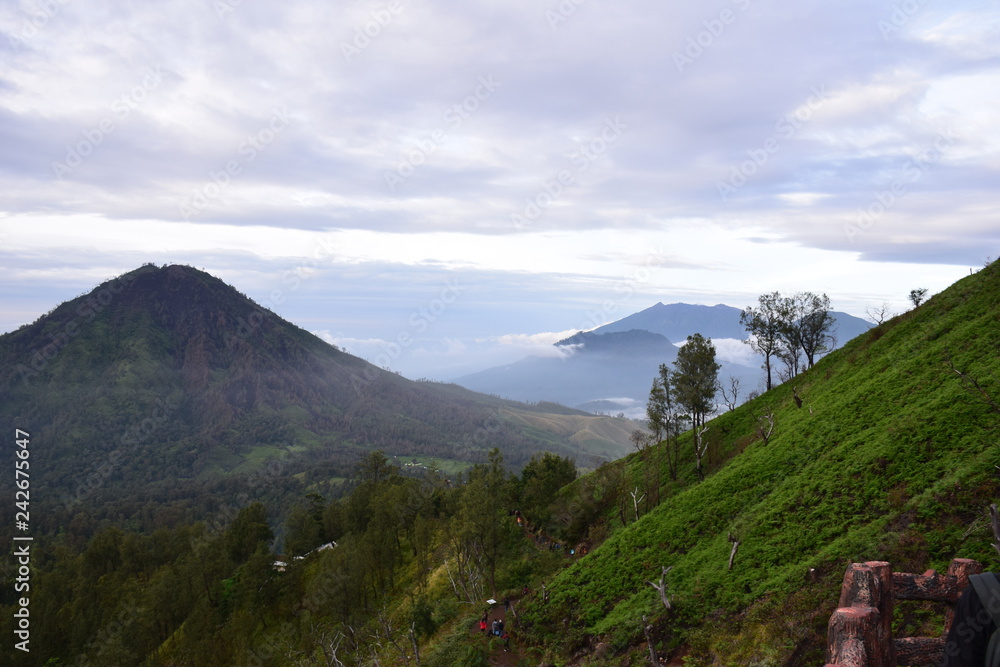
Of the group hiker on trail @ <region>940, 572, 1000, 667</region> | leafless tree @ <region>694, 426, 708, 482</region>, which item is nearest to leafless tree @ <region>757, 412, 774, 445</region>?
leafless tree @ <region>694, 426, 708, 482</region>

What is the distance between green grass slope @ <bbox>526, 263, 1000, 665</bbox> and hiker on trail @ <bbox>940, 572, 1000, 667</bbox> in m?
12.6

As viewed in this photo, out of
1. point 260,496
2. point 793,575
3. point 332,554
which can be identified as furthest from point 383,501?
point 260,496

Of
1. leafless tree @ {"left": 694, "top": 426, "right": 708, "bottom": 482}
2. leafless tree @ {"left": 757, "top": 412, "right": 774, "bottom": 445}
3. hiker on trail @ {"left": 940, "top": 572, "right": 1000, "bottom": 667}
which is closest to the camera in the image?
hiker on trail @ {"left": 940, "top": 572, "right": 1000, "bottom": 667}

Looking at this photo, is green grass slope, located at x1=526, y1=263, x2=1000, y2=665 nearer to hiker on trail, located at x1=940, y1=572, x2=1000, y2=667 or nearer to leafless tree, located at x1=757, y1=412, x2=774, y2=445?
leafless tree, located at x1=757, y1=412, x2=774, y2=445

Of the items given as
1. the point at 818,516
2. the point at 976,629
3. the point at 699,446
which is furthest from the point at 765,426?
the point at 976,629

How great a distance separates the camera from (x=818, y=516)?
79.2 feet

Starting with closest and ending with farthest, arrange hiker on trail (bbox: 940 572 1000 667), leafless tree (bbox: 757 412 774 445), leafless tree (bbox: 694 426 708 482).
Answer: hiker on trail (bbox: 940 572 1000 667)
leafless tree (bbox: 757 412 774 445)
leafless tree (bbox: 694 426 708 482)

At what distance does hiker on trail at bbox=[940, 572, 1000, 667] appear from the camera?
6.41 m

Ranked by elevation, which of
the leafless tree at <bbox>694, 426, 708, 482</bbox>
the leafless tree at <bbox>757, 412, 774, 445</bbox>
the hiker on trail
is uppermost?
the hiker on trail

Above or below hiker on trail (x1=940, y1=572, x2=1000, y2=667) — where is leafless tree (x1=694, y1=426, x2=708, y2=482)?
below

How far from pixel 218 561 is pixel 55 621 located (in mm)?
25039

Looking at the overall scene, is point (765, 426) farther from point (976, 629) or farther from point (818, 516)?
point (976, 629)

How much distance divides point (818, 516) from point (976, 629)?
20531 mm

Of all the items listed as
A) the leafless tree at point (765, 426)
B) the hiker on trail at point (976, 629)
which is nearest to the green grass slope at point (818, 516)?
the leafless tree at point (765, 426)
